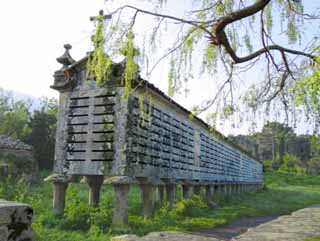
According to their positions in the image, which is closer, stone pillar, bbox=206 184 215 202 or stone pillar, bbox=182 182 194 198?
stone pillar, bbox=182 182 194 198

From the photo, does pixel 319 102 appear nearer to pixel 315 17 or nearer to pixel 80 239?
pixel 315 17

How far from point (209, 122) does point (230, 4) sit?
6.49 ft

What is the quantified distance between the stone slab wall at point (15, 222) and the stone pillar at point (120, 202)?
19.3ft

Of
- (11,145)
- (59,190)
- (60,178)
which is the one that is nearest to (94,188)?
(59,190)

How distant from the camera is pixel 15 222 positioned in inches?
Result: 77.7

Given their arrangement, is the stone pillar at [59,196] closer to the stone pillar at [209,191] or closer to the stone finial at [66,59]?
the stone finial at [66,59]

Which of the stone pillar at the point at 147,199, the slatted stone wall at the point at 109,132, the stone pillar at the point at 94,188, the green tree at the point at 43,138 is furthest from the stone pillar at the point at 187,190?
the green tree at the point at 43,138

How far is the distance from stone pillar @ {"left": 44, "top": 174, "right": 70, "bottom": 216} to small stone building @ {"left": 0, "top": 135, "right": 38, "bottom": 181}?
13127 mm

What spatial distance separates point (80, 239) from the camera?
6723mm

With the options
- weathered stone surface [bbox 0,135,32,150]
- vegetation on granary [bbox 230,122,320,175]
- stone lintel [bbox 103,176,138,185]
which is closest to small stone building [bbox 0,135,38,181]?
weathered stone surface [bbox 0,135,32,150]

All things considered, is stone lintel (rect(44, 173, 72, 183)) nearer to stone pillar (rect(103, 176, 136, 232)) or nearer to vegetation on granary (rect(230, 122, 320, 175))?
stone pillar (rect(103, 176, 136, 232))

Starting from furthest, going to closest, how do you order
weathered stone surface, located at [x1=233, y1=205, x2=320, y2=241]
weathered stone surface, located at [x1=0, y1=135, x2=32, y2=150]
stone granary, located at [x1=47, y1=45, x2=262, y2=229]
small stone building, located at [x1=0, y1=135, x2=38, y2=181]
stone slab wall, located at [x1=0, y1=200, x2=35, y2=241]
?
weathered stone surface, located at [x1=0, y1=135, x2=32, y2=150] < small stone building, located at [x1=0, y1=135, x2=38, y2=181] < stone granary, located at [x1=47, y1=45, x2=262, y2=229] < weathered stone surface, located at [x1=233, y1=205, x2=320, y2=241] < stone slab wall, located at [x1=0, y1=200, x2=35, y2=241]

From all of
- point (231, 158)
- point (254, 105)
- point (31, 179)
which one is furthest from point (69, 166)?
point (231, 158)

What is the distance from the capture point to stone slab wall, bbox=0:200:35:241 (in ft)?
6.31
